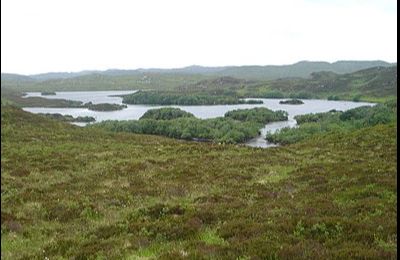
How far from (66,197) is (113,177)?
6.97m

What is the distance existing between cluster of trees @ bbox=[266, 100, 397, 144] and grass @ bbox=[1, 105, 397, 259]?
43671 millimetres

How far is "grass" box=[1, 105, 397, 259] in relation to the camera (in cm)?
1341

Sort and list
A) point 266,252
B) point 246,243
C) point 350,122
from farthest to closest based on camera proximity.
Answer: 1. point 350,122
2. point 246,243
3. point 266,252

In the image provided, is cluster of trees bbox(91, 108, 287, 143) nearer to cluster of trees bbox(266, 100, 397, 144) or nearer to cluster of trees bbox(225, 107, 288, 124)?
cluster of trees bbox(266, 100, 397, 144)

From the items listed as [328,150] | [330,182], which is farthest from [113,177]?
[328,150]

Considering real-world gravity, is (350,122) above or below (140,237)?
below

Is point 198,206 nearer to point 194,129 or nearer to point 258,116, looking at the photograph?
point 194,129

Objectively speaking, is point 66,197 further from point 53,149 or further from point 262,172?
point 53,149

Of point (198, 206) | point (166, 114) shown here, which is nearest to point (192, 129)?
point (166, 114)

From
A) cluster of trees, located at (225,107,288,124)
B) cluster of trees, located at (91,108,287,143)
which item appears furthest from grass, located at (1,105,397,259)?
cluster of trees, located at (225,107,288,124)

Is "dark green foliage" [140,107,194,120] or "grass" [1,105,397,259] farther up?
"grass" [1,105,397,259]

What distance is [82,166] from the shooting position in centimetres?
3494

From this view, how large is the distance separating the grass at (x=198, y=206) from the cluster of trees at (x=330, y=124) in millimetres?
43671

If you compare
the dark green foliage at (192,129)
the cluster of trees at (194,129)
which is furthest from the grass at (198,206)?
the dark green foliage at (192,129)
